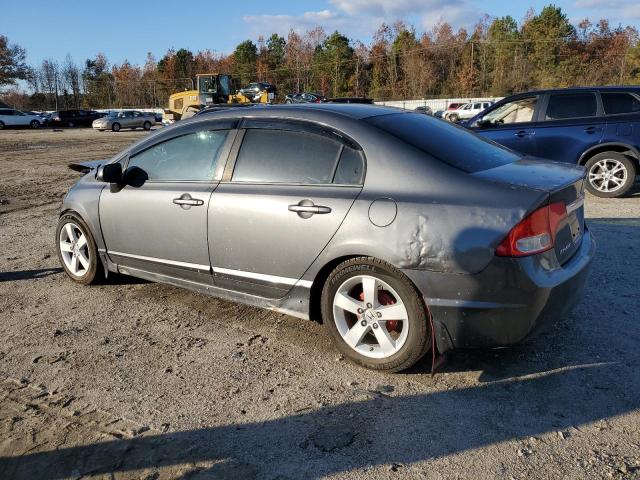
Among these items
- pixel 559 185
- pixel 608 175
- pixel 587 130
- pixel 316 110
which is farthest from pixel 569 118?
pixel 316 110

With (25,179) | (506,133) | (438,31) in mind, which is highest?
(438,31)

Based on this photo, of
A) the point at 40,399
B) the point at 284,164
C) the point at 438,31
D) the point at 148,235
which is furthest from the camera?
the point at 438,31

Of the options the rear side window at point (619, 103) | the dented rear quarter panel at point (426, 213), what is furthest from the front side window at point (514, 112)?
the dented rear quarter panel at point (426, 213)

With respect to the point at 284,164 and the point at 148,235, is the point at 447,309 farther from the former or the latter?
the point at 148,235

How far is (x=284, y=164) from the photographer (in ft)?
12.1

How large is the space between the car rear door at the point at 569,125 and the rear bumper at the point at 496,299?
20.1ft

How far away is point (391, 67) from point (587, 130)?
72685mm

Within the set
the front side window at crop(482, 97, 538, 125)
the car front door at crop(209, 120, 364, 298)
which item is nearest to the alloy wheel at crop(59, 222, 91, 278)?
the car front door at crop(209, 120, 364, 298)

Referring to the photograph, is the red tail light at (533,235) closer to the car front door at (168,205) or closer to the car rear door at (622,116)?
the car front door at (168,205)

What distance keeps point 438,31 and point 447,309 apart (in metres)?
83.2

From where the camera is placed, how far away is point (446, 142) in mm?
3578

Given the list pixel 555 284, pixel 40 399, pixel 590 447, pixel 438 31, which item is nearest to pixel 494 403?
pixel 590 447

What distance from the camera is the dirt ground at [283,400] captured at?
8.35ft

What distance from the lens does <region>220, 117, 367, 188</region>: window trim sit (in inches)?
136
